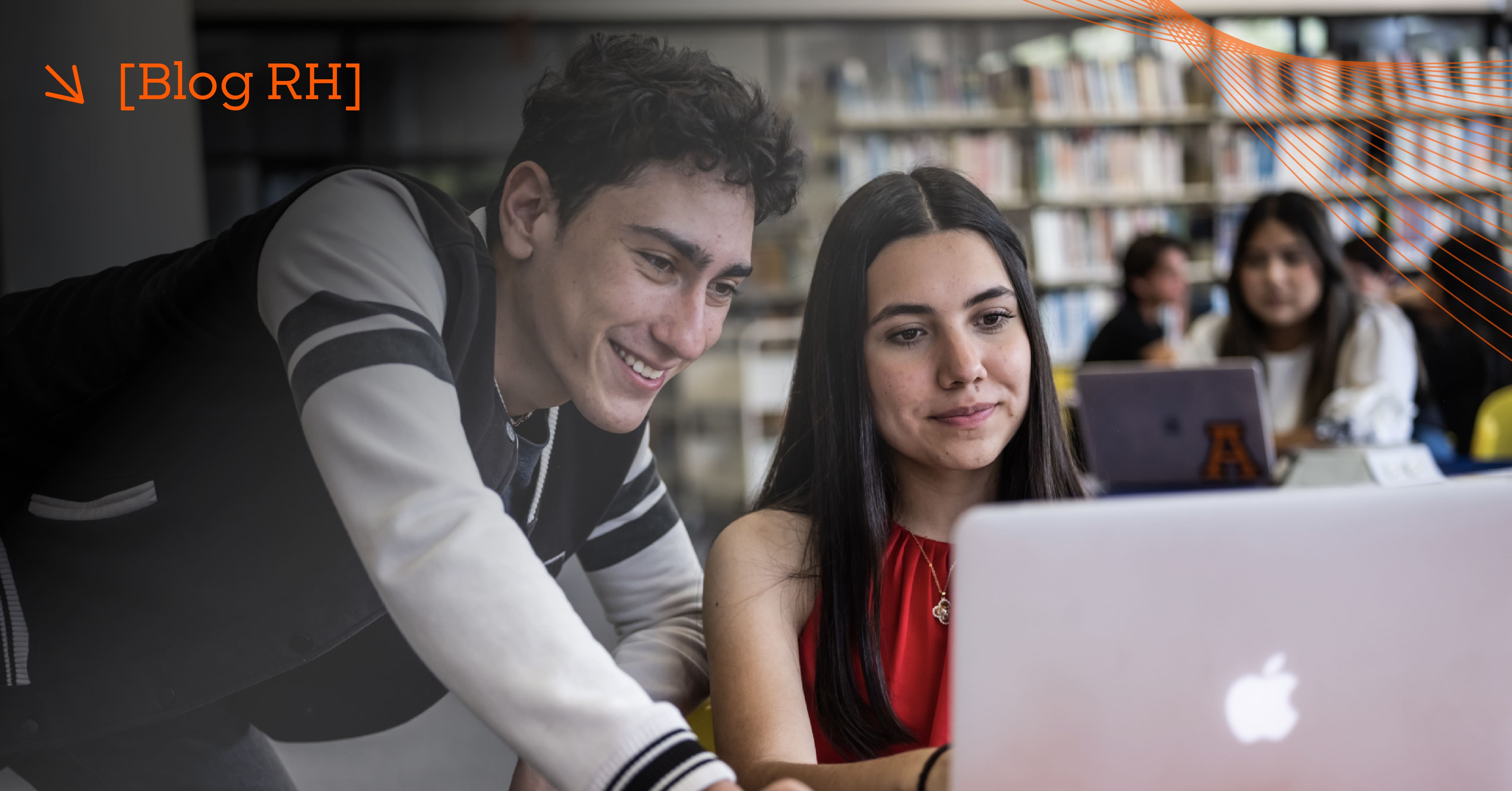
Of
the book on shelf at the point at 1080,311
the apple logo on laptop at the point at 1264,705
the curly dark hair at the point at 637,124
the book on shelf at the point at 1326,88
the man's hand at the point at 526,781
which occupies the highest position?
the book on shelf at the point at 1326,88

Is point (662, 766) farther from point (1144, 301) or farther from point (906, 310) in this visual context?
point (1144, 301)

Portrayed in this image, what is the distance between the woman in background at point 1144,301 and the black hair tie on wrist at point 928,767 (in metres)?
3.33

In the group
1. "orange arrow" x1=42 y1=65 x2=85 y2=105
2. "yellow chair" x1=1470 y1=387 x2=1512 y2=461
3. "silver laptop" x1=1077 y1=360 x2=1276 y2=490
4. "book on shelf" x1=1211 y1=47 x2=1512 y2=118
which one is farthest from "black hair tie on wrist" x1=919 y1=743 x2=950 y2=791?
"yellow chair" x1=1470 y1=387 x2=1512 y2=461

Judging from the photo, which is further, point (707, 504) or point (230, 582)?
point (707, 504)

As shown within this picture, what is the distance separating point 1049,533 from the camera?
0.72 meters

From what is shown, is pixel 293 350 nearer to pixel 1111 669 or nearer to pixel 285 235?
pixel 285 235

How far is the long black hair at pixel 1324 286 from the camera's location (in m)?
2.85

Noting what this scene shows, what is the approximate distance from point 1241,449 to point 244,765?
2176 millimetres

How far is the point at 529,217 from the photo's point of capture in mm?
→ 1021

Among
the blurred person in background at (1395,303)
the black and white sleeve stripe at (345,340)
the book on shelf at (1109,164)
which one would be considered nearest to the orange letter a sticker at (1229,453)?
the blurred person in background at (1395,303)

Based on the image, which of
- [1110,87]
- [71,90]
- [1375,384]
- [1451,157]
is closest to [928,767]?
[71,90]

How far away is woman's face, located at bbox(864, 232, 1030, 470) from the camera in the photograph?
1.15 metres

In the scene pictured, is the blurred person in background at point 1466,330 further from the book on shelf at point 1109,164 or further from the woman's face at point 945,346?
the woman's face at point 945,346

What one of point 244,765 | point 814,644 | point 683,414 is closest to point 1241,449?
point 683,414
